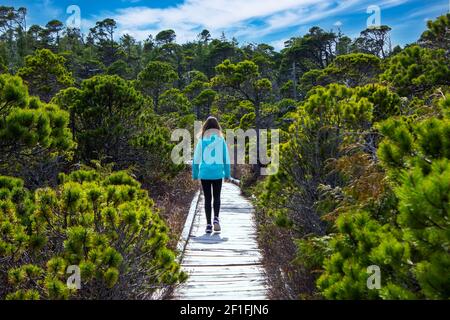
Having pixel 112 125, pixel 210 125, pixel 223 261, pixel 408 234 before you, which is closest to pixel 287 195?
pixel 223 261

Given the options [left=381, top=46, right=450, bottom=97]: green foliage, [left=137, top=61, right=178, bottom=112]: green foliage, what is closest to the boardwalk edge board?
[left=381, top=46, right=450, bottom=97]: green foliage

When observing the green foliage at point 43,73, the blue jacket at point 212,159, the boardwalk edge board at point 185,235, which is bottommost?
the boardwalk edge board at point 185,235

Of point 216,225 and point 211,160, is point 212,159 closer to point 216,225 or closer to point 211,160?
point 211,160

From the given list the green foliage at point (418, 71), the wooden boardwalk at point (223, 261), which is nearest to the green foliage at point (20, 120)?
the wooden boardwalk at point (223, 261)

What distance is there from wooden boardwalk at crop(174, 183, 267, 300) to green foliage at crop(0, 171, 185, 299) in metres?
0.85

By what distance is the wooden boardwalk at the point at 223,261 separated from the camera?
4109mm

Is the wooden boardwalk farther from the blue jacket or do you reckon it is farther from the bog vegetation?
the blue jacket

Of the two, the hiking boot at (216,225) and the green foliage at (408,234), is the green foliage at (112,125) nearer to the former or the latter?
the hiking boot at (216,225)

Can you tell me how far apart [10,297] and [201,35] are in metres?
62.1

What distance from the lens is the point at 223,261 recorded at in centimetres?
518

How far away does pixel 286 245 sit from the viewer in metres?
4.84

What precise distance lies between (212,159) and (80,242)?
12.3ft

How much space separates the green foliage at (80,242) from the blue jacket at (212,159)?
2759 mm
